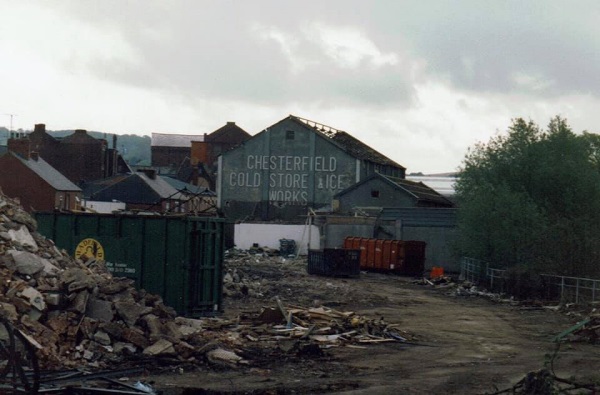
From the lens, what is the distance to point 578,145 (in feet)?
159

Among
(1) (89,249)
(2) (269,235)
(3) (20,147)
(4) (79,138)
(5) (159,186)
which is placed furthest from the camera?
(4) (79,138)

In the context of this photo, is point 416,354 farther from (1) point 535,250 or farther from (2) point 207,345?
(1) point 535,250

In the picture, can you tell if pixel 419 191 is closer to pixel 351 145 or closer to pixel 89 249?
pixel 351 145

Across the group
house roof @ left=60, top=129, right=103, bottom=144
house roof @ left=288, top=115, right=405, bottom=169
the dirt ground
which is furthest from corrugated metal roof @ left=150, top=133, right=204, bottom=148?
the dirt ground

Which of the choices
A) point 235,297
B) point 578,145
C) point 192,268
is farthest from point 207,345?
point 578,145

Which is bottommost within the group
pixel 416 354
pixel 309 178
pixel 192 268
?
pixel 416 354

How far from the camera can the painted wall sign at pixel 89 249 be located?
73.9 feet

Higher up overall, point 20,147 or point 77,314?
point 20,147

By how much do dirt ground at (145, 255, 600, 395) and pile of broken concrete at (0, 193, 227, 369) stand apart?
1208 millimetres

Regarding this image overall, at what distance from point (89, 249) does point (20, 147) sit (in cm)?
4692

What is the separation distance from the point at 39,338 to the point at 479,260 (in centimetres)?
2942

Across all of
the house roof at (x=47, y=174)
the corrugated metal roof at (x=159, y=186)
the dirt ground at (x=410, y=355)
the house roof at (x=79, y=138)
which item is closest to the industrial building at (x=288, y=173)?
the corrugated metal roof at (x=159, y=186)

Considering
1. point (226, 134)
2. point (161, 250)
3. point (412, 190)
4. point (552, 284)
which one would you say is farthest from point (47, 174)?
point (226, 134)

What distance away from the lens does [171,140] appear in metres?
136
